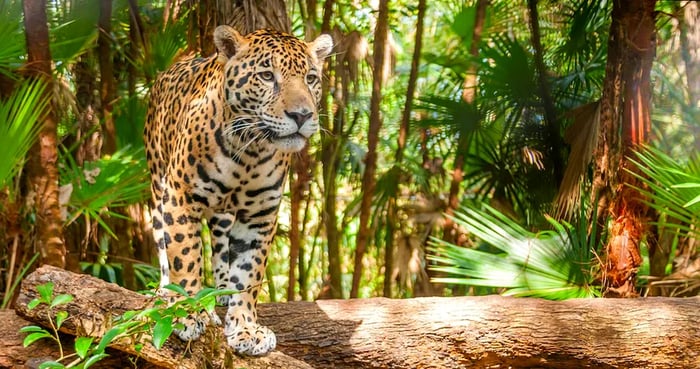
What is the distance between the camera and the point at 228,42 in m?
4.70

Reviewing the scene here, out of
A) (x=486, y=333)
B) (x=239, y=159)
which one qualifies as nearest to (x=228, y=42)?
(x=239, y=159)

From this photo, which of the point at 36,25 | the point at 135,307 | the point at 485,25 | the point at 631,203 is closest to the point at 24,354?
the point at 135,307

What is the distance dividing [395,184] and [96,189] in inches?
131

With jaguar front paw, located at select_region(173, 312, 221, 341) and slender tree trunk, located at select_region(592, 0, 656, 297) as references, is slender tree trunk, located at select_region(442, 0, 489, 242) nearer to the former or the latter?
slender tree trunk, located at select_region(592, 0, 656, 297)

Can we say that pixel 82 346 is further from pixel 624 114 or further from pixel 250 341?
pixel 624 114

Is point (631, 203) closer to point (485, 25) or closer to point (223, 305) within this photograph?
point (223, 305)

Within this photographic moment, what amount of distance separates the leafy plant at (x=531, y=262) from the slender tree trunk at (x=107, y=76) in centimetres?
298

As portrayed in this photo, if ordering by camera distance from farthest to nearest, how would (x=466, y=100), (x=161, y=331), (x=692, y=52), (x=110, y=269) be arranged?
(x=466, y=100)
(x=692, y=52)
(x=110, y=269)
(x=161, y=331)

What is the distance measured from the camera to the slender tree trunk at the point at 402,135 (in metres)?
8.63

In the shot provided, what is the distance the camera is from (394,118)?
11859 millimetres

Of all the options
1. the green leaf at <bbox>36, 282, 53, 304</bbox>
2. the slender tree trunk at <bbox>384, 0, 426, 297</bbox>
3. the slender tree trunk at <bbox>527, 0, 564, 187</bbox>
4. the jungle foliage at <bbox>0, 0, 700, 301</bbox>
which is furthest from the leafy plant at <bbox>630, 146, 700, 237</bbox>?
the green leaf at <bbox>36, 282, 53, 304</bbox>

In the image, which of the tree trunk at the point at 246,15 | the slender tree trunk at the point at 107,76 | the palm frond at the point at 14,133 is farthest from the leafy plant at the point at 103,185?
the slender tree trunk at the point at 107,76

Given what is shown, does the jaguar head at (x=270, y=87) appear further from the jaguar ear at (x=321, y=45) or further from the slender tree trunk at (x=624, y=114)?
Result: the slender tree trunk at (x=624, y=114)

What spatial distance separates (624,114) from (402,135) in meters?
2.60
